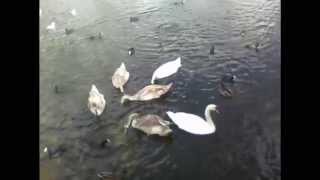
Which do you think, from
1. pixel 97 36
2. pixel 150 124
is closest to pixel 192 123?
pixel 150 124

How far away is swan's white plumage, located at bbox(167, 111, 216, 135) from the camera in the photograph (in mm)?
1245

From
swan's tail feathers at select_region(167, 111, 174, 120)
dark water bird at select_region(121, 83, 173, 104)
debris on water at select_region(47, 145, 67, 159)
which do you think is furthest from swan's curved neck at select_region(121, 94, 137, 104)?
debris on water at select_region(47, 145, 67, 159)

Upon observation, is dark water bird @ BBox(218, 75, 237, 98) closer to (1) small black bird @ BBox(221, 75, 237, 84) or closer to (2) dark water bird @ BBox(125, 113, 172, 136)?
(1) small black bird @ BBox(221, 75, 237, 84)

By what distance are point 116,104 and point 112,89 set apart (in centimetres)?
5

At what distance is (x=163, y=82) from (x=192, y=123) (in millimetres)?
141

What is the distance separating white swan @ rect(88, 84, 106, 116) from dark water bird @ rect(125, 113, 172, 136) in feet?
0.29

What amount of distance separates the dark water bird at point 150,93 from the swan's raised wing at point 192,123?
0.08 meters

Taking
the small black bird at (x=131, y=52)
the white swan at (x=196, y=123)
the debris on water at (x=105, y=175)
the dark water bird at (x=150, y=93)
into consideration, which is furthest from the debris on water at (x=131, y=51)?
the debris on water at (x=105, y=175)

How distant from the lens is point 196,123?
49.1 inches

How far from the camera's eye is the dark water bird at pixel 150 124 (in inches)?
49.5

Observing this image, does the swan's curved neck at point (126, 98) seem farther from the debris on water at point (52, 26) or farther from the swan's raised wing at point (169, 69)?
the debris on water at point (52, 26)

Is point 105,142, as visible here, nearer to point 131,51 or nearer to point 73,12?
point 131,51
